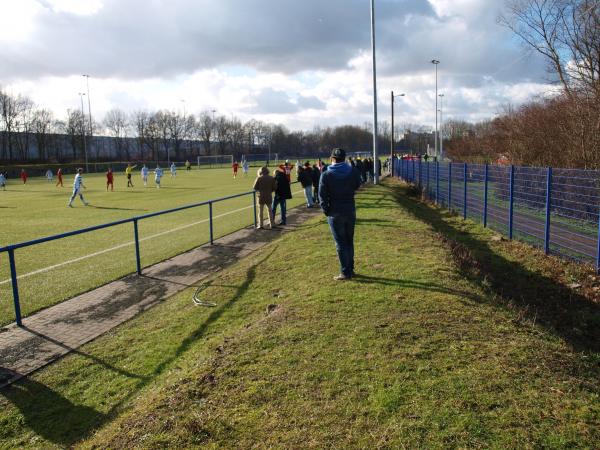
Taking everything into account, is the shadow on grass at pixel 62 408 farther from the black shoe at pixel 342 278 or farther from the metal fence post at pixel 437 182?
the metal fence post at pixel 437 182

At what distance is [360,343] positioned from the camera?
4656 mm

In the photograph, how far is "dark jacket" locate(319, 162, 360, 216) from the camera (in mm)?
6547

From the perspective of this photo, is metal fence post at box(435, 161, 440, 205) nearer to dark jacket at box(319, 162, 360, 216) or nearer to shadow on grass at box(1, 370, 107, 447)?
dark jacket at box(319, 162, 360, 216)

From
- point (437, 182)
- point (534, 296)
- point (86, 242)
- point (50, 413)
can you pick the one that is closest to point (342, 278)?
point (534, 296)

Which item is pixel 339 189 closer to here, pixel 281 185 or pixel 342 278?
pixel 342 278

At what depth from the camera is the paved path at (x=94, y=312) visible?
17.1 feet

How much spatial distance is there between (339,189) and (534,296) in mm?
4105

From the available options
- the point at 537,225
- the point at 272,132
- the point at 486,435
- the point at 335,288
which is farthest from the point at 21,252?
the point at 272,132

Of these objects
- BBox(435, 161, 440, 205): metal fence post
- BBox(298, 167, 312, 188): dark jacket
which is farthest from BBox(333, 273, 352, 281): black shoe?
BBox(435, 161, 440, 205): metal fence post

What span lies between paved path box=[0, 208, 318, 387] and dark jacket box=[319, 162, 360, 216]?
2970 mm

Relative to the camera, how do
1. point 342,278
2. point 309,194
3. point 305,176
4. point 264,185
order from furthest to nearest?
point 309,194 → point 305,176 → point 264,185 → point 342,278

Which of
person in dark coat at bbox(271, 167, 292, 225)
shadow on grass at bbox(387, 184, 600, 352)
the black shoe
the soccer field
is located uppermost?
person in dark coat at bbox(271, 167, 292, 225)

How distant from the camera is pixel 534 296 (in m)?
7.94

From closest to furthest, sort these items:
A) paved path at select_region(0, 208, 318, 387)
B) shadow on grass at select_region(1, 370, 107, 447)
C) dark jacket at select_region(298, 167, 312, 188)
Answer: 1. shadow on grass at select_region(1, 370, 107, 447)
2. paved path at select_region(0, 208, 318, 387)
3. dark jacket at select_region(298, 167, 312, 188)
